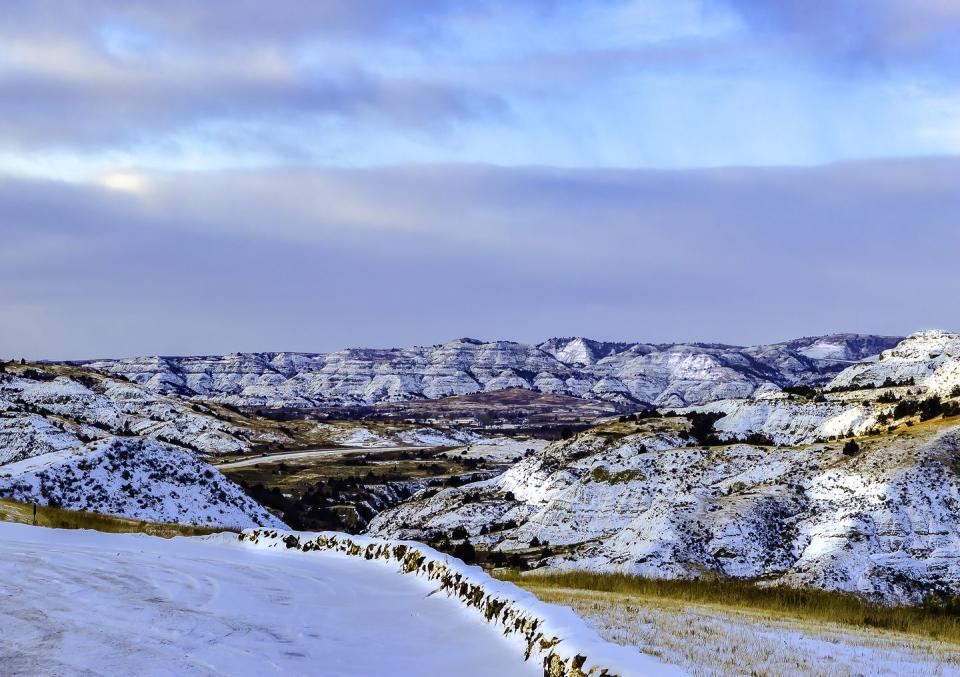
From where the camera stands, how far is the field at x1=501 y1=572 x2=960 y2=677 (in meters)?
13.6

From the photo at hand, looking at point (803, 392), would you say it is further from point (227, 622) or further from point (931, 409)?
point (227, 622)

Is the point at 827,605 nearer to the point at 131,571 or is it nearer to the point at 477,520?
the point at 131,571

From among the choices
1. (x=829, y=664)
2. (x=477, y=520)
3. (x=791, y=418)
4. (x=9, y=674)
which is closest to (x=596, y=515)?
(x=477, y=520)

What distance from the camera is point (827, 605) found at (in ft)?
93.2

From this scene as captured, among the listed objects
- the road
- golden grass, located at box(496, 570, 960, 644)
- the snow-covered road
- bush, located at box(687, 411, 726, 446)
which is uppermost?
bush, located at box(687, 411, 726, 446)

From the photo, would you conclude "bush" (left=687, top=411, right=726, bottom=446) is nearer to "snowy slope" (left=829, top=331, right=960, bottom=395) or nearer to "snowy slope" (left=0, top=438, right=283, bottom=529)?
"snowy slope" (left=829, top=331, right=960, bottom=395)

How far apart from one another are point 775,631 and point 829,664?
4454 mm

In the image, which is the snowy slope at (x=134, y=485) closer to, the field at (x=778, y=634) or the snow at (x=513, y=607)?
the snow at (x=513, y=607)

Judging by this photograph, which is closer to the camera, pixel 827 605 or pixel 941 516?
pixel 827 605

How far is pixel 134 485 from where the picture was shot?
58.2m

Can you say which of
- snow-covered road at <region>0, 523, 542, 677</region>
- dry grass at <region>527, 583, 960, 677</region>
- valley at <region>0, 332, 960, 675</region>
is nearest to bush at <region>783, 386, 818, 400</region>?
valley at <region>0, 332, 960, 675</region>

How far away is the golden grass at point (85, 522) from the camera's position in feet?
112

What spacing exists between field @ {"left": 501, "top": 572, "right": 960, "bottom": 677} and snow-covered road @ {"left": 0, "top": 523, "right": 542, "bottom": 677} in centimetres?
307

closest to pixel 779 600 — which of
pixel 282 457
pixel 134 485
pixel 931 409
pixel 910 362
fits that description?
pixel 931 409
